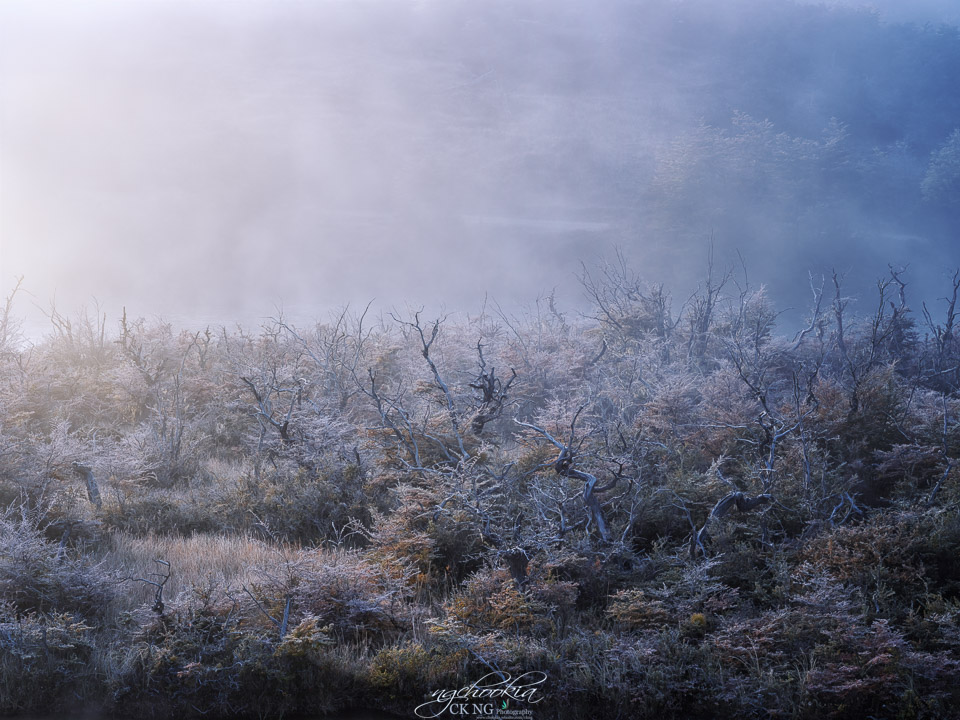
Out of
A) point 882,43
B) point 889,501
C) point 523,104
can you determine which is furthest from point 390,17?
point 889,501

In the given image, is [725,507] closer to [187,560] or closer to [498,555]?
[498,555]

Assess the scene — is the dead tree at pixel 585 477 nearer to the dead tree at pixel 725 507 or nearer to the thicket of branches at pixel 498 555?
the thicket of branches at pixel 498 555

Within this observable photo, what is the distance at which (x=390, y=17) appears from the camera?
52812mm

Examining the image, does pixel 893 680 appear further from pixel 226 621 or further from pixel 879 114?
pixel 879 114
